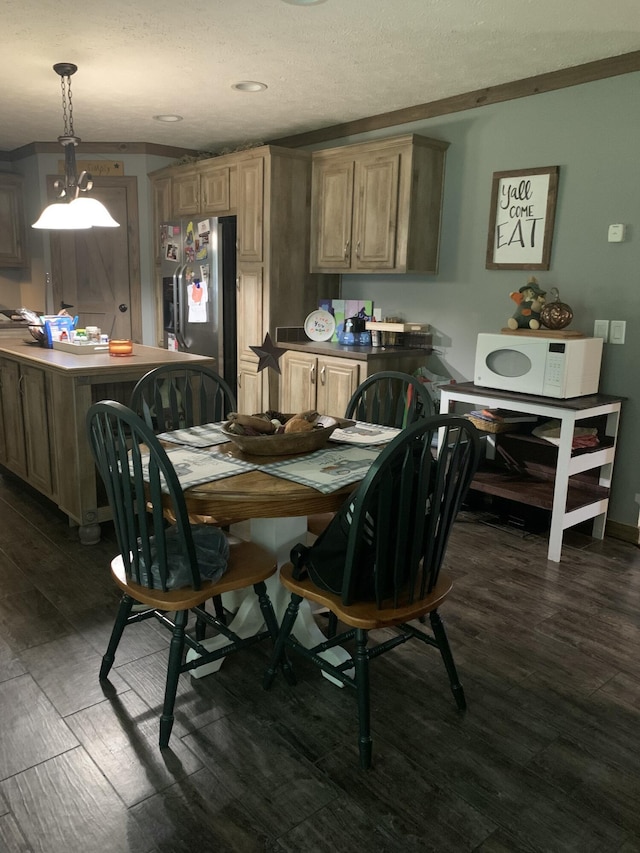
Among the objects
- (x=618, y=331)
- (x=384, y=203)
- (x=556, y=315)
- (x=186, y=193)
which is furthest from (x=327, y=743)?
(x=186, y=193)

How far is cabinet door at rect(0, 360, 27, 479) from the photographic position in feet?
12.0

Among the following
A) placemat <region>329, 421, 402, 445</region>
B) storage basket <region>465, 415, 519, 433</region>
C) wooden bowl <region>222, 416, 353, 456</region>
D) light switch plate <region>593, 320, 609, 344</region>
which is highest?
light switch plate <region>593, 320, 609, 344</region>

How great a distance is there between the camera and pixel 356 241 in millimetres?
4309

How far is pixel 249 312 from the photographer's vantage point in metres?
4.82

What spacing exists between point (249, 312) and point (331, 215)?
92 cm

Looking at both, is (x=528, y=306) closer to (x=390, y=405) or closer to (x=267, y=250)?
(x=390, y=405)

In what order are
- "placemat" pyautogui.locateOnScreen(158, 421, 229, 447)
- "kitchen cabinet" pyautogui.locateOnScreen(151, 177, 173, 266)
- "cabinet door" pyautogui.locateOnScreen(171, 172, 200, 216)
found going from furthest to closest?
"kitchen cabinet" pyautogui.locateOnScreen(151, 177, 173, 266) → "cabinet door" pyautogui.locateOnScreen(171, 172, 200, 216) → "placemat" pyautogui.locateOnScreen(158, 421, 229, 447)

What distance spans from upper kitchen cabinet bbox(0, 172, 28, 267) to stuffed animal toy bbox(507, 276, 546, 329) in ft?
15.9

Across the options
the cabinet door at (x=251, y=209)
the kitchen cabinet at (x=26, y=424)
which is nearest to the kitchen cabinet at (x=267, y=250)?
the cabinet door at (x=251, y=209)

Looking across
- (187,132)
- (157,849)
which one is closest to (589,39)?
(187,132)

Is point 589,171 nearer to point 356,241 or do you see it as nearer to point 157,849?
point 356,241

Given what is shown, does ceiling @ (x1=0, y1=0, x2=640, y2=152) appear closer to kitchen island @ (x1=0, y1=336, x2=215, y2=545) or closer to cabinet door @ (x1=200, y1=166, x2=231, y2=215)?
cabinet door @ (x1=200, y1=166, x2=231, y2=215)

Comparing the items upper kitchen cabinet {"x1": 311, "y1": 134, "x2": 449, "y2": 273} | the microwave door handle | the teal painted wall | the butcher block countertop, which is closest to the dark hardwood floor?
the butcher block countertop

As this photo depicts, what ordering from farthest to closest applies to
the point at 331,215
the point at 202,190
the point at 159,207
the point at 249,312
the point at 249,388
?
the point at 159,207, the point at 202,190, the point at 249,388, the point at 249,312, the point at 331,215
